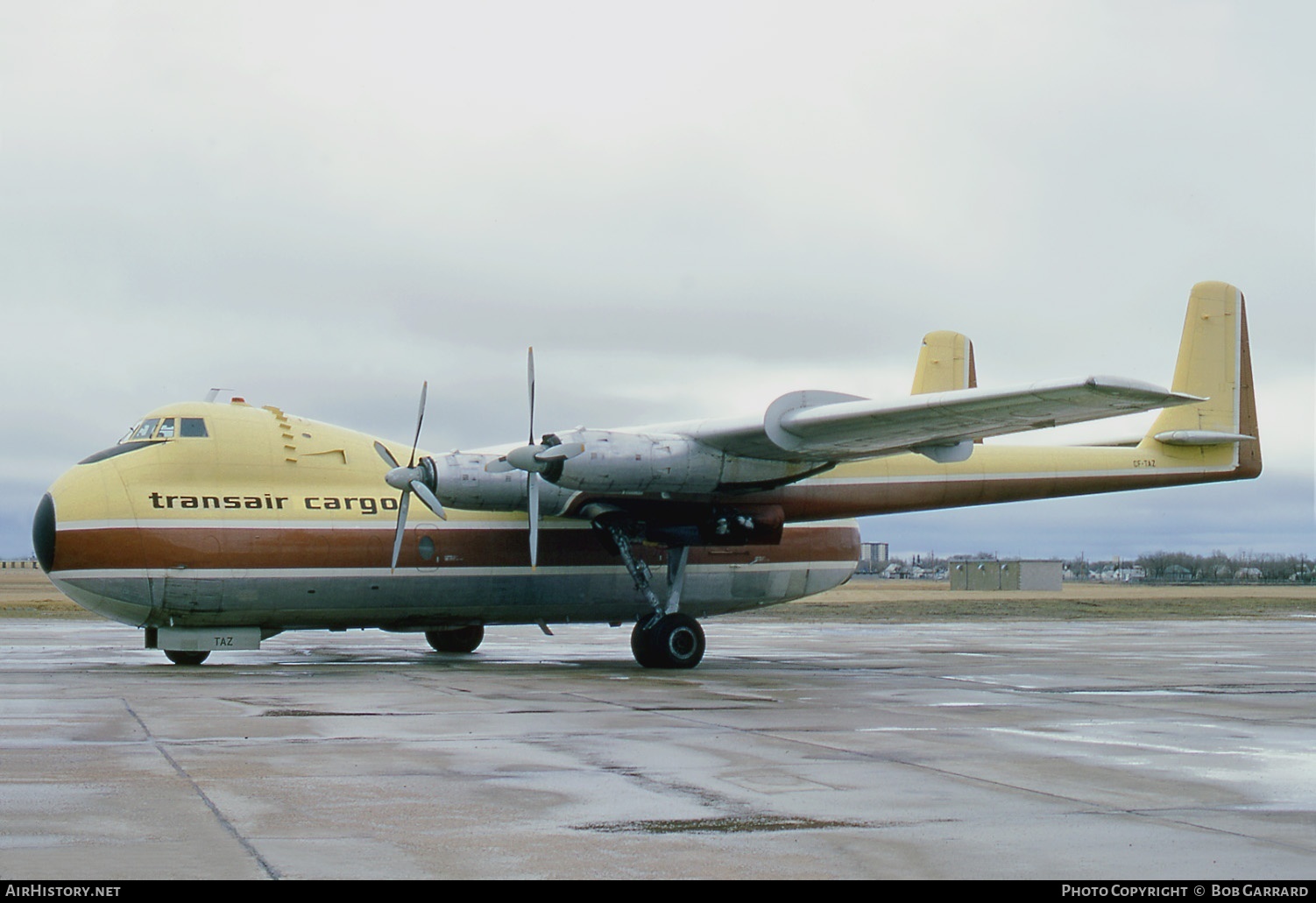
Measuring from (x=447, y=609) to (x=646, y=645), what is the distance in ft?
12.5

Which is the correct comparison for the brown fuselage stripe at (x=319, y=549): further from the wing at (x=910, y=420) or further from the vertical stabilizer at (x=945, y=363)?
the vertical stabilizer at (x=945, y=363)

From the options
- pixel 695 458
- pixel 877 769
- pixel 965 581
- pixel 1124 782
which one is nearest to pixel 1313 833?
pixel 1124 782

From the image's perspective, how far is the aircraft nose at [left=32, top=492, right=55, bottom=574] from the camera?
21469 millimetres

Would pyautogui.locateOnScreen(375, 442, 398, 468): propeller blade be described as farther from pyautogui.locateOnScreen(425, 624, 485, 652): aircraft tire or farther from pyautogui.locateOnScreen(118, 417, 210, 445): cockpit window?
pyautogui.locateOnScreen(425, 624, 485, 652): aircraft tire

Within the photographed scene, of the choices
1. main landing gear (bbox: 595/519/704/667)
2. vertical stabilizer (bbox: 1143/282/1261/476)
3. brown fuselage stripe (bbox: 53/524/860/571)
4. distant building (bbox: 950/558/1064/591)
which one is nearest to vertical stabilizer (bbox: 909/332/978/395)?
vertical stabilizer (bbox: 1143/282/1261/476)

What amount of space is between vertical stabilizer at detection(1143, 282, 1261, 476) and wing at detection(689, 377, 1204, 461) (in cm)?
754

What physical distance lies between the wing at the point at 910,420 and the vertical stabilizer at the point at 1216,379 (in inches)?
297

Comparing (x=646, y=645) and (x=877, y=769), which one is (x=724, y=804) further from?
(x=646, y=645)

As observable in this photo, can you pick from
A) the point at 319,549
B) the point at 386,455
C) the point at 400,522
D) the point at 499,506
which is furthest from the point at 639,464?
the point at 319,549

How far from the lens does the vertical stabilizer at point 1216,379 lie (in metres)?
27.2

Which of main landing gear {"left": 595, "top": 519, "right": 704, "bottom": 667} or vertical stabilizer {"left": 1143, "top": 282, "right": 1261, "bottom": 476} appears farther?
vertical stabilizer {"left": 1143, "top": 282, "right": 1261, "bottom": 476}

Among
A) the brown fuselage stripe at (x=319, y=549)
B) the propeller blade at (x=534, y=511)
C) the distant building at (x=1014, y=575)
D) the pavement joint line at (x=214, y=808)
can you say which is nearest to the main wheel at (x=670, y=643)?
the brown fuselage stripe at (x=319, y=549)

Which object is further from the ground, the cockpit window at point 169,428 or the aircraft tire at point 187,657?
the cockpit window at point 169,428
